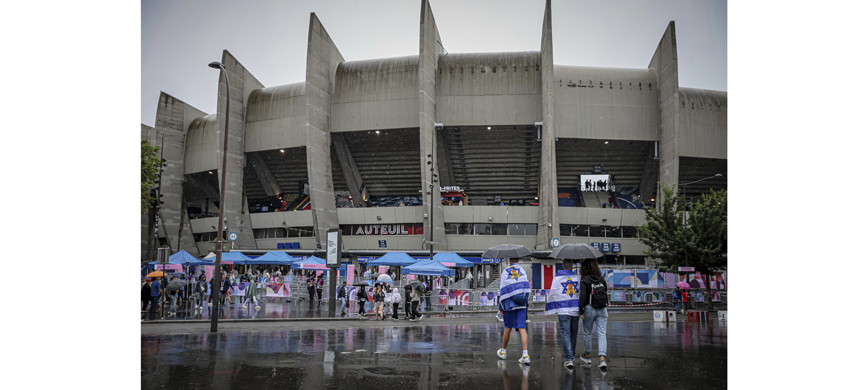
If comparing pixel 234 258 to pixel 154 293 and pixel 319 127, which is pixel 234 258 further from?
pixel 319 127

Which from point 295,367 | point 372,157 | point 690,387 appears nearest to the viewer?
point 690,387

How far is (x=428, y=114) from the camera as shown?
1644 inches

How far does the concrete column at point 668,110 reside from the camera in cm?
4078

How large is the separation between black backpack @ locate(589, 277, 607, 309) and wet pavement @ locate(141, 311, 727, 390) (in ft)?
3.12

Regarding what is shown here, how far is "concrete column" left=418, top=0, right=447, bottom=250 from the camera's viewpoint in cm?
4084

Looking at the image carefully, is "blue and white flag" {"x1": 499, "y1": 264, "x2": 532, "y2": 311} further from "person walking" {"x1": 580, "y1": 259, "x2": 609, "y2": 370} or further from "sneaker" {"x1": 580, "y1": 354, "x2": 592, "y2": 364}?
"sneaker" {"x1": 580, "y1": 354, "x2": 592, "y2": 364}

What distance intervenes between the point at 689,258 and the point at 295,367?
1019 inches

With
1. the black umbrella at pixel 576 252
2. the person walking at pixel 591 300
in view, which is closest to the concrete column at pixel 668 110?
the black umbrella at pixel 576 252

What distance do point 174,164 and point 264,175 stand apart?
904 cm

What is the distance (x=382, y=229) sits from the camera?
45.2 m

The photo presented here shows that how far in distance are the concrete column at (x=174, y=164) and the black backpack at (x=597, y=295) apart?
49.6 meters

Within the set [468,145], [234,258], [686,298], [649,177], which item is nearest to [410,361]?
[686,298]
